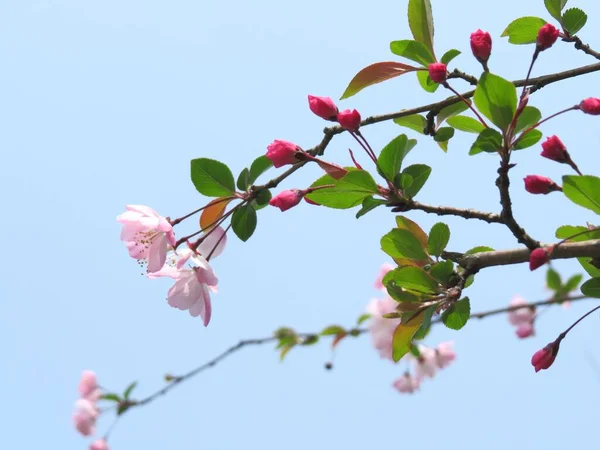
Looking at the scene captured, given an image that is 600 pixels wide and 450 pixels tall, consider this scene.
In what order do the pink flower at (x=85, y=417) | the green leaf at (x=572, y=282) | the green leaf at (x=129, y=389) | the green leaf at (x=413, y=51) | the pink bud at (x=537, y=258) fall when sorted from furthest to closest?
the pink flower at (x=85, y=417) → the green leaf at (x=129, y=389) → the green leaf at (x=572, y=282) → the green leaf at (x=413, y=51) → the pink bud at (x=537, y=258)

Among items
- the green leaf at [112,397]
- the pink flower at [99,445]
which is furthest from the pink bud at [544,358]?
the pink flower at [99,445]

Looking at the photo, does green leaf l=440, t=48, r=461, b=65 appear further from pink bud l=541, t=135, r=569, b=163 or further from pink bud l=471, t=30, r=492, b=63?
pink bud l=541, t=135, r=569, b=163

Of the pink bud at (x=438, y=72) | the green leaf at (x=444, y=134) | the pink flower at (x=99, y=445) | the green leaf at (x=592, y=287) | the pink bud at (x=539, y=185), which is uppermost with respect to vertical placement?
the pink flower at (x=99, y=445)

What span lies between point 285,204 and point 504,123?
13.7 inches

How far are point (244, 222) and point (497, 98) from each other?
470 millimetres

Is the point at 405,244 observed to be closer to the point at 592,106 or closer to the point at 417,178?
the point at 417,178

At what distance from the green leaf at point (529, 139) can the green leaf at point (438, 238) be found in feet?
0.59

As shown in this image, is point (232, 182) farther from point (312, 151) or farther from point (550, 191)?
point (550, 191)

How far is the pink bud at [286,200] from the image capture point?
1061mm

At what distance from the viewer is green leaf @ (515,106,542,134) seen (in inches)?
39.8

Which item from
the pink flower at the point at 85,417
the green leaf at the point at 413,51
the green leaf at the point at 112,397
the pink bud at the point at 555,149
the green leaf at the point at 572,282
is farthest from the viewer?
the pink flower at the point at 85,417

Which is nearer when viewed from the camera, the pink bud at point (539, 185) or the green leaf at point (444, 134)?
the pink bud at point (539, 185)

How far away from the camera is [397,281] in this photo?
1.14 m

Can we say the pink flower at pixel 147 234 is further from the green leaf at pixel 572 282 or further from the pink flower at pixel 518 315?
the pink flower at pixel 518 315
